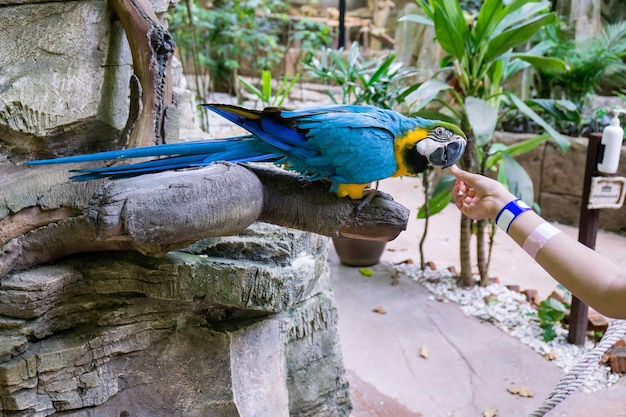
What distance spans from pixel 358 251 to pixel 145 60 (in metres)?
2.25

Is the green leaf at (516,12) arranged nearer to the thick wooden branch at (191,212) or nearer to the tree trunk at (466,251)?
the tree trunk at (466,251)

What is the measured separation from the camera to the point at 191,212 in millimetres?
1150

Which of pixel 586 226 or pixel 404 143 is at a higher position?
pixel 404 143

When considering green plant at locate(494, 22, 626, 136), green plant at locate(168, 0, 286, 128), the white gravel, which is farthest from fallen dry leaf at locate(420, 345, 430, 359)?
green plant at locate(168, 0, 286, 128)

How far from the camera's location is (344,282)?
342 cm

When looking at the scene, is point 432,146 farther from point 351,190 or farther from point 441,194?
point 441,194

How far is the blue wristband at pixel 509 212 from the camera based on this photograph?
3.23 feet

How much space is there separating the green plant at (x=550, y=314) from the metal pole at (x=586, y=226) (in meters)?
0.12

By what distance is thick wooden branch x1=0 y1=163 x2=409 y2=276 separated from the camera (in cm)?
114

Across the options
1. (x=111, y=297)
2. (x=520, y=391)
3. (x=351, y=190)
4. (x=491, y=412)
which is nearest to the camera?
(x=351, y=190)

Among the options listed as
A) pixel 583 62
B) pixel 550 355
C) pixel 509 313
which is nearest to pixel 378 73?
pixel 509 313

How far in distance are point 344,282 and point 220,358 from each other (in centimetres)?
193

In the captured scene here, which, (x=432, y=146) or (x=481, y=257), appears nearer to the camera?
(x=432, y=146)

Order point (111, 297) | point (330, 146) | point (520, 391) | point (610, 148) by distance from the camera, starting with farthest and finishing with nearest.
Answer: point (610, 148), point (520, 391), point (111, 297), point (330, 146)
